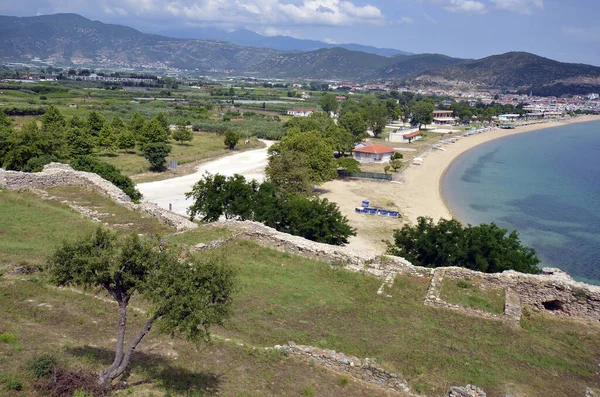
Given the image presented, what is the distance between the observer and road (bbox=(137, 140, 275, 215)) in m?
42.9

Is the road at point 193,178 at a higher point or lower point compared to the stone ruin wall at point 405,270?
lower

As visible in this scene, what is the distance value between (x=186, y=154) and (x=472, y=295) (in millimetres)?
56666

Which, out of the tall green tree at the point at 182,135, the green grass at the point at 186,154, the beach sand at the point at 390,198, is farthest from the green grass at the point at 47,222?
the tall green tree at the point at 182,135

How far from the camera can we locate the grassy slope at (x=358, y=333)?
11680mm

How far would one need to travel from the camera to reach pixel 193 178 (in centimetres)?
5375

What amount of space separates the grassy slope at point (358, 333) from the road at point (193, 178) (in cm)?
2344

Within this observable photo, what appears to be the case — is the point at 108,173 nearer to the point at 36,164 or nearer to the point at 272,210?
the point at 36,164

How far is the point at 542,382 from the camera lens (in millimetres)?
12648

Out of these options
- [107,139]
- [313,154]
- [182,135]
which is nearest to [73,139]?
[107,139]

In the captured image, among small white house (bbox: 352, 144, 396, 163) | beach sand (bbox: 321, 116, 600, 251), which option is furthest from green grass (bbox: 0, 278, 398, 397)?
small white house (bbox: 352, 144, 396, 163)

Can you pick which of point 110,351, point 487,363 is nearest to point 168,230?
point 110,351

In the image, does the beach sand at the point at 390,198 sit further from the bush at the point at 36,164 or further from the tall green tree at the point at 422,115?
the tall green tree at the point at 422,115

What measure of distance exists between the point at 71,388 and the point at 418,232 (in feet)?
66.3

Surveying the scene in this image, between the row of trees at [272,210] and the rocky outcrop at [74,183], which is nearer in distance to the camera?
the rocky outcrop at [74,183]
